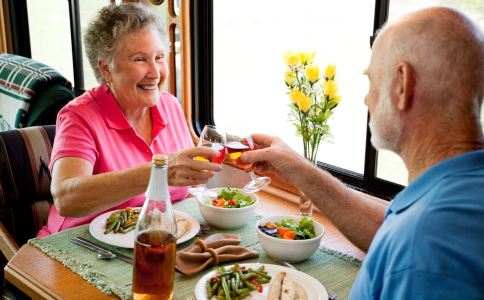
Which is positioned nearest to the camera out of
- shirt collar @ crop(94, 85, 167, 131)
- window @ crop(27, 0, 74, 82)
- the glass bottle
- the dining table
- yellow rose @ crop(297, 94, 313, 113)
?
the glass bottle

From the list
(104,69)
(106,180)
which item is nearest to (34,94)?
(104,69)

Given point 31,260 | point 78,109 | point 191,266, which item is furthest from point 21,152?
point 191,266

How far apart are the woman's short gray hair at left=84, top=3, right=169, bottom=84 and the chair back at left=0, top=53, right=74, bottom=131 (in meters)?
1.06

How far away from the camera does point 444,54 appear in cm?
104

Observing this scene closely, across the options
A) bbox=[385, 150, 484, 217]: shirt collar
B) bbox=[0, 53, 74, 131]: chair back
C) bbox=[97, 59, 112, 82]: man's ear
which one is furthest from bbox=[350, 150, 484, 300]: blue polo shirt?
bbox=[0, 53, 74, 131]: chair back

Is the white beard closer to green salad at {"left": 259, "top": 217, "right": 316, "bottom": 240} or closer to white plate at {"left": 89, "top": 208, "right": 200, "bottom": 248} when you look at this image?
green salad at {"left": 259, "top": 217, "right": 316, "bottom": 240}

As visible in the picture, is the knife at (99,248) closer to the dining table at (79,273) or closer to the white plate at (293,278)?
the dining table at (79,273)

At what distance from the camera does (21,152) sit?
87.6 inches

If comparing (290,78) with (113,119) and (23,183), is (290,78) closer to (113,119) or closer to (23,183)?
(113,119)

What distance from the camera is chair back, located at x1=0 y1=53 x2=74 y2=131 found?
3068mm

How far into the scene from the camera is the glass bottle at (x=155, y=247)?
52.0 inches

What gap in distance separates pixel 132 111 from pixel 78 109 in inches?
8.4

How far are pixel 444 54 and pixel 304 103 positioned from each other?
3.00ft

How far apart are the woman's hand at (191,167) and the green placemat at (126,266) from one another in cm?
20
